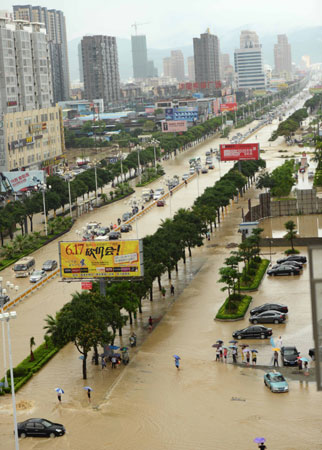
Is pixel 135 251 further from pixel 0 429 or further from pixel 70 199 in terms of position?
pixel 70 199

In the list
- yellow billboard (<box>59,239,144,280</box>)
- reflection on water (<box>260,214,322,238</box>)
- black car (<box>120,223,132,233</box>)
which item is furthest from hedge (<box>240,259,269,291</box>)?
black car (<box>120,223,132,233</box>)

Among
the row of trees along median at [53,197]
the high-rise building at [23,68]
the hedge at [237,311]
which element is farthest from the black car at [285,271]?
the high-rise building at [23,68]

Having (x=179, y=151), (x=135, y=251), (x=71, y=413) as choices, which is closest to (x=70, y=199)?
(x=135, y=251)

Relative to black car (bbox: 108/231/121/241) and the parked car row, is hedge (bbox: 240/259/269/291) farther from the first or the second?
black car (bbox: 108/231/121/241)

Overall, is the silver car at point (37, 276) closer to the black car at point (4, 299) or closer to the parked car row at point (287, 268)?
the black car at point (4, 299)

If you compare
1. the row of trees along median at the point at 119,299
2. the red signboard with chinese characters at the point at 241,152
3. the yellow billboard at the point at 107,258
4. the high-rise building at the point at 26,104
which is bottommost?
the row of trees along median at the point at 119,299

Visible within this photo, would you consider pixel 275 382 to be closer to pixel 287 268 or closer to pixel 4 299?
pixel 287 268
